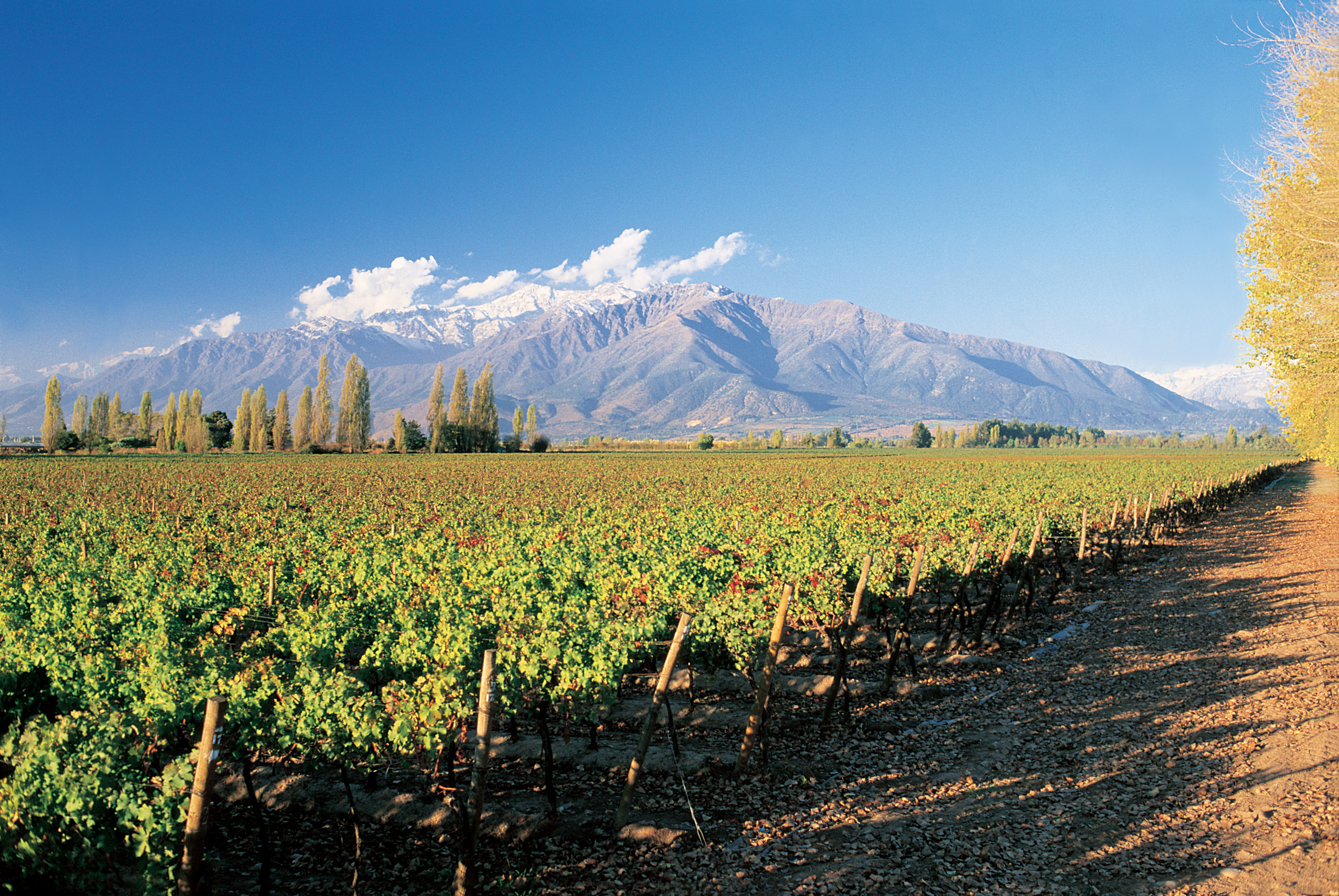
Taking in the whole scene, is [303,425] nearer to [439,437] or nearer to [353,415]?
[353,415]

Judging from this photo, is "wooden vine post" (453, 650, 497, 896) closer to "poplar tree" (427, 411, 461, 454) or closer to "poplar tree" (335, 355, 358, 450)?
"poplar tree" (427, 411, 461, 454)

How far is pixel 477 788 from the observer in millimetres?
6906

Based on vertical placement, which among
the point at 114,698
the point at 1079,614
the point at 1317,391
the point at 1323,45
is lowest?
the point at 1079,614

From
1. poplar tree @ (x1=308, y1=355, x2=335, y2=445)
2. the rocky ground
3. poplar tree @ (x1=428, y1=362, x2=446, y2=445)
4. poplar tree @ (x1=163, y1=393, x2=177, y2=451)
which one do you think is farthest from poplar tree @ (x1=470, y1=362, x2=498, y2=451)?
the rocky ground

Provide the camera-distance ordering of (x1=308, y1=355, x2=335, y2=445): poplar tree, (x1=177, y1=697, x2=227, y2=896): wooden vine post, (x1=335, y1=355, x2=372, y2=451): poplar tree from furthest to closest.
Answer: (x1=335, y1=355, x2=372, y2=451): poplar tree < (x1=308, y1=355, x2=335, y2=445): poplar tree < (x1=177, y1=697, x2=227, y2=896): wooden vine post

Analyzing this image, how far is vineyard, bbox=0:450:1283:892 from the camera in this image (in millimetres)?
6148

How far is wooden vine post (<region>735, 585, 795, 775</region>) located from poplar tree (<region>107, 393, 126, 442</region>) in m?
175

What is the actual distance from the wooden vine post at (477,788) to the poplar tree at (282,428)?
123141 millimetres

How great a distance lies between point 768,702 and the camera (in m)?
9.95

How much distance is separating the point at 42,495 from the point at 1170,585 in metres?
54.7

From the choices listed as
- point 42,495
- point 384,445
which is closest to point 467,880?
point 42,495

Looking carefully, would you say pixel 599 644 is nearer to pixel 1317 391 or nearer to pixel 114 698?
pixel 114 698

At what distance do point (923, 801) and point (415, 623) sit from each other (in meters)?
7.43

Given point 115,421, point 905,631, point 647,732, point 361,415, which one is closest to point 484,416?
point 361,415
